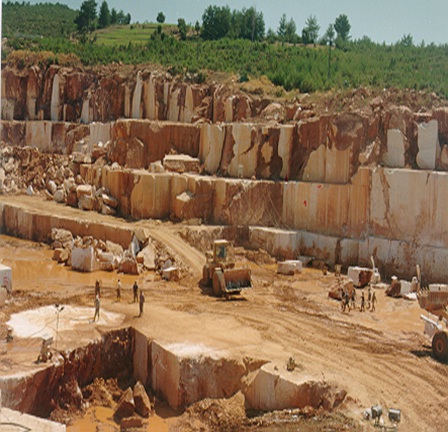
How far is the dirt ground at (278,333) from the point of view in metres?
12.9

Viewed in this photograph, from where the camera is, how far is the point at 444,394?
43.8 ft

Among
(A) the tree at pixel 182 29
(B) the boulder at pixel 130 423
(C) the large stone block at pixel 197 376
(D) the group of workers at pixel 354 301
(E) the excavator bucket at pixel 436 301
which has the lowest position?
(B) the boulder at pixel 130 423

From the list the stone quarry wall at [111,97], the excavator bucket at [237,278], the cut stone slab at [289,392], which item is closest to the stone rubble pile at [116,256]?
the excavator bucket at [237,278]

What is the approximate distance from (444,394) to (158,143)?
22.8 metres

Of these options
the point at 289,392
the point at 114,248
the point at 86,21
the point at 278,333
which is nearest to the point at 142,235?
the point at 114,248

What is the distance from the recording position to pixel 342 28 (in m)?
49.2

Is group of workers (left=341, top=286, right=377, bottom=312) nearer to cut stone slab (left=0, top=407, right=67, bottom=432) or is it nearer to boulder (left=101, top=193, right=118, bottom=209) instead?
cut stone slab (left=0, top=407, right=67, bottom=432)

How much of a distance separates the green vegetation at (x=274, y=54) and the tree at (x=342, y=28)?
72 millimetres

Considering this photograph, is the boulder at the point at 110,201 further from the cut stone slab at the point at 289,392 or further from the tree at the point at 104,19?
the tree at the point at 104,19

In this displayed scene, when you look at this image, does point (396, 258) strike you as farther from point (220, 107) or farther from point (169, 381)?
point (220, 107)

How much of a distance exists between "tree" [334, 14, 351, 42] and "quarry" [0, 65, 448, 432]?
16.2m

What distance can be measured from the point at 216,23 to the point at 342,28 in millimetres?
10537

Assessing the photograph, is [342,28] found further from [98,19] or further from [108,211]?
[108,211]

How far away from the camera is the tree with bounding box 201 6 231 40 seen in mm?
53656
